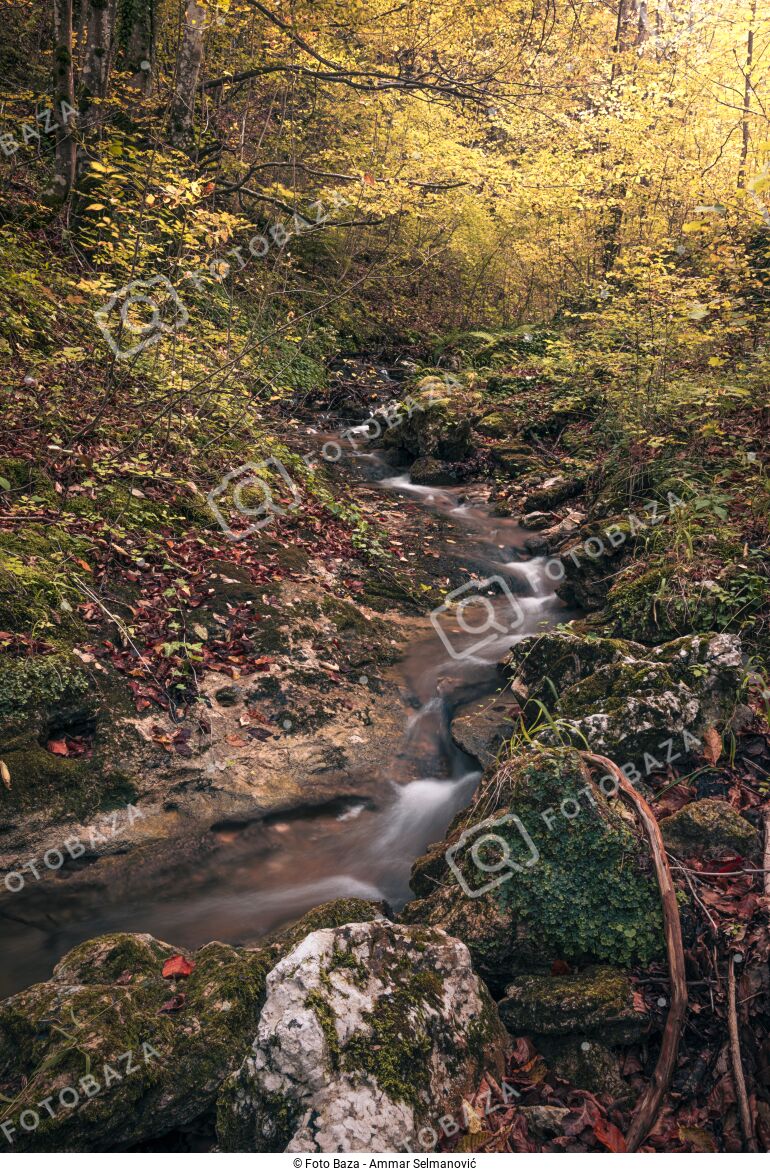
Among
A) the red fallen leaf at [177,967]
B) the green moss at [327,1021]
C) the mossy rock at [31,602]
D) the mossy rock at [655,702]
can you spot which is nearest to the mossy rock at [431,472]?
the mossy rock at [655,702]

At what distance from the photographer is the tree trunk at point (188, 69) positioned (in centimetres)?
910

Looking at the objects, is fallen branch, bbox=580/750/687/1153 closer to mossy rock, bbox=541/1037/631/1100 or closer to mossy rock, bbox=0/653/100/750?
mossy rock, bbox=541/1037/631/1100

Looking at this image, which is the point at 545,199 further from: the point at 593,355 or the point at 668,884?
the point at 668,884

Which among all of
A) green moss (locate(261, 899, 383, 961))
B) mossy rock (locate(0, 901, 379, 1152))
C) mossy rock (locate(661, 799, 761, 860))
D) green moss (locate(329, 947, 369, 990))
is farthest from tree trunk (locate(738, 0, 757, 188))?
mossy rock (locate(0, 901, 379, 1152))

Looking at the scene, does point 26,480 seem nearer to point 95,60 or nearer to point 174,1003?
point 174,1003

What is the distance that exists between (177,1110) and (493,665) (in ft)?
15.2

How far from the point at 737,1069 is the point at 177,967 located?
260 centimetres

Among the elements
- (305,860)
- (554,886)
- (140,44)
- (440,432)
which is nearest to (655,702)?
(554,886)

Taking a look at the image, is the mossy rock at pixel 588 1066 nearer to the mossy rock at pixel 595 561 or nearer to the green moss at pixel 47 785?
the green moss at pixel 47 785

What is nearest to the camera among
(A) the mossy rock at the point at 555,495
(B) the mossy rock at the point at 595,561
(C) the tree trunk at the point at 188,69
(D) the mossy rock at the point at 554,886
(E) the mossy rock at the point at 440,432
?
(D) the mossy rock at the point at 554,886

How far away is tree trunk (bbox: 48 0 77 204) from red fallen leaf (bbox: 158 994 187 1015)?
31.0 feet

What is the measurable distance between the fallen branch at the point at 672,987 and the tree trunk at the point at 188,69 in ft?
35.1

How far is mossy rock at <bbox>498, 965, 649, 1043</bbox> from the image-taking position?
9.27 ft

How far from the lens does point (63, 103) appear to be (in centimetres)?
828
